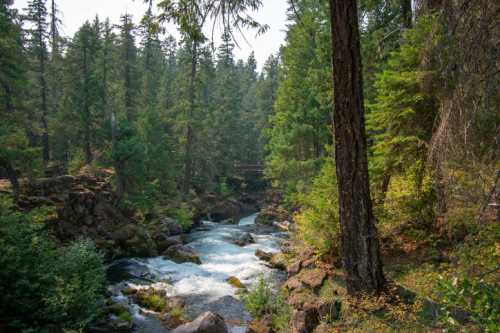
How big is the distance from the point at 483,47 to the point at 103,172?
2140cm

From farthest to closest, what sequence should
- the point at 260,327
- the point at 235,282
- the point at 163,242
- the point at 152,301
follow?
the point at 163,242 → the point at 235,282 → the point at 152,301 → the point at 260,327

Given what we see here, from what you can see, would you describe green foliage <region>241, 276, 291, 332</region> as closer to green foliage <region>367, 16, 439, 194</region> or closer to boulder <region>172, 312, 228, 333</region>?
boulder <region>172, 312, 228, 333</region>

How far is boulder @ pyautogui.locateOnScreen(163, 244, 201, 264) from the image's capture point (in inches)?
596

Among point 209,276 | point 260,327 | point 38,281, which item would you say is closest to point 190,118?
point 209,276

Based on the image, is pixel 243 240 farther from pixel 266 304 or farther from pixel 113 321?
pixel 113 321

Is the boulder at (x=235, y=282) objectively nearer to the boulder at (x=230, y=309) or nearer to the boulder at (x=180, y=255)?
the boulder at (x=230, y=309)

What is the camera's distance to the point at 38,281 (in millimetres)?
7426

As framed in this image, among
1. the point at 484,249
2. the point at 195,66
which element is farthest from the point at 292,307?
the point at 195,66

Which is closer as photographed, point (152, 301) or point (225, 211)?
point (152, 301)

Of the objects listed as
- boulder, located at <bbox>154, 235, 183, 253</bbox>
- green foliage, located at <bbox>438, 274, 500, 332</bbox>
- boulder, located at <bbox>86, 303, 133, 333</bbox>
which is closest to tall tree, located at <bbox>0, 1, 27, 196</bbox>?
boulder, located at <bbox>154, 235, 183, 253</bbox>

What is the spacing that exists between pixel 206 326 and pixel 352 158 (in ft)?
16.4

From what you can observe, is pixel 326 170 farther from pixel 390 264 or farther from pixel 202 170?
pixel 202 170

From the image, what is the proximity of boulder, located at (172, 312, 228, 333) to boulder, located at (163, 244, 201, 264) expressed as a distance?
7138 mm

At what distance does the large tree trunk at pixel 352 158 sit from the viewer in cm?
520
